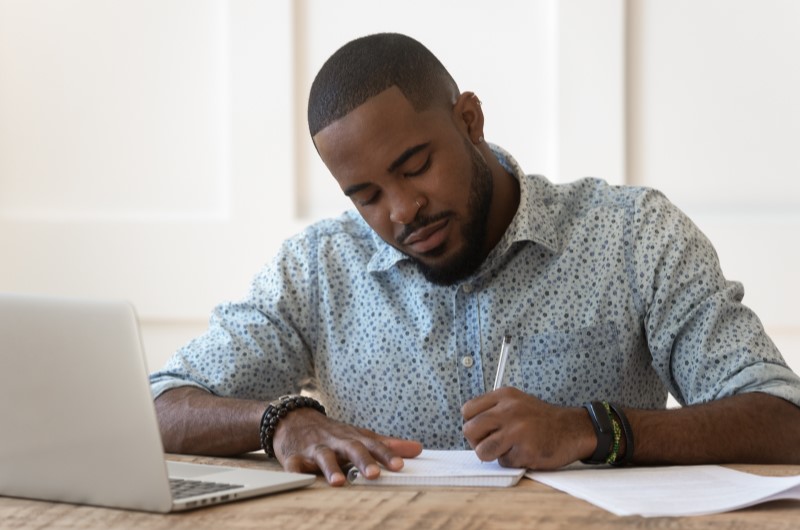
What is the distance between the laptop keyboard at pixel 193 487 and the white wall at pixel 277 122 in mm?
1247

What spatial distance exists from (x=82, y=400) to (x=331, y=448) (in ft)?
1.21

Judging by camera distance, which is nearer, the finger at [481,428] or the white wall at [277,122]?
the finger at [481,428]

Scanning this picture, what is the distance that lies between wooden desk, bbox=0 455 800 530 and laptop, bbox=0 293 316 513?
0.8 inches

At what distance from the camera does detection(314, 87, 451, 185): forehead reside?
1.66m

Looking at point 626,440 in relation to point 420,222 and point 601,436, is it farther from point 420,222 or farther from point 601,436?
point 420,222

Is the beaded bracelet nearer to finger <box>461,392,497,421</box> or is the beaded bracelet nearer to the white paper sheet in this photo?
the white paper sheet

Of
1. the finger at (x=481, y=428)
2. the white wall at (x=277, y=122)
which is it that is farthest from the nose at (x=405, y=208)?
the white wall at (x=277, y=122)

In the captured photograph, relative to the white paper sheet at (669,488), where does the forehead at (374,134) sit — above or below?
above

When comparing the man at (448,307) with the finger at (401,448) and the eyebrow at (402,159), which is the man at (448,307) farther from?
the finger at (401,448)

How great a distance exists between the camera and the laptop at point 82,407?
1062 millimetres

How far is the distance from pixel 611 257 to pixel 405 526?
87 cm

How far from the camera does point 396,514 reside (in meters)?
1.10

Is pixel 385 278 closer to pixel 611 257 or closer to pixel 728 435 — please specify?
pixel 611 257

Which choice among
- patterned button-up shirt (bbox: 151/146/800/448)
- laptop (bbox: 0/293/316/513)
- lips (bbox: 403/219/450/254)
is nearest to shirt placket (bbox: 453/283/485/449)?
patterned button-up shirt (bbox: 151/146/800/448)
